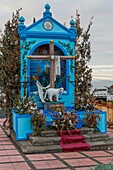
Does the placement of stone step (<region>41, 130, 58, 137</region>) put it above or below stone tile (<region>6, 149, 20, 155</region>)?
above

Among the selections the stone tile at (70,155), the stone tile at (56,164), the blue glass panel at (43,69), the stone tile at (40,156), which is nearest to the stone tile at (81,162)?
the stone tile at (56,164)

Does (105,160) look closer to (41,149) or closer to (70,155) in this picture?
(70,155)

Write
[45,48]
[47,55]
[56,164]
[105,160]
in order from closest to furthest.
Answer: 1. [56,164]
2. [105,160]
3. [47,55]
4. [45,48]

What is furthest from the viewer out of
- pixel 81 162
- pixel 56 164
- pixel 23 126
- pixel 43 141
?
pixel 23 126

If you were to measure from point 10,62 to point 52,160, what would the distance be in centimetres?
402

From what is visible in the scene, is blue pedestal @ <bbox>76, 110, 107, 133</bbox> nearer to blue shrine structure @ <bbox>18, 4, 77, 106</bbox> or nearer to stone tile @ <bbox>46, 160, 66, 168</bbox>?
blue shrine structure @ <bbox>18, 4, 77, 106</bbox>

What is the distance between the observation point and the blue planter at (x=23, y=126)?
838 centimetres

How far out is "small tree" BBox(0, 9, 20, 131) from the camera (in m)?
9.57

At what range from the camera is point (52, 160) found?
21.6 ft

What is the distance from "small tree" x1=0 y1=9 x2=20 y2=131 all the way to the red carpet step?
245 cm

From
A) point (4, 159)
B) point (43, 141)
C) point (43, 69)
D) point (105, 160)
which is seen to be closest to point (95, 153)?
point (105, 160)

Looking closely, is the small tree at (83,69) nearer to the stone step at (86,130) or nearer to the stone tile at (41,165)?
the stone step at (86,130)

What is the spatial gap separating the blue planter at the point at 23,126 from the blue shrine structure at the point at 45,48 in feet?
4.10

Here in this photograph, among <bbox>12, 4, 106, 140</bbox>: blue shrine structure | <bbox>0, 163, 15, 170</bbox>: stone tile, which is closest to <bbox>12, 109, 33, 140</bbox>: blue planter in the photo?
<bbox>12, 4, 106, 140</bbox>: blue shrine structure
